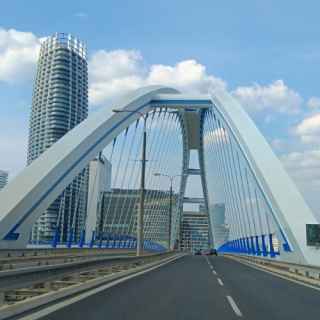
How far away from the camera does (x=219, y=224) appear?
78688 mm

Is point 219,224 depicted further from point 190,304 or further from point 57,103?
point 190,304

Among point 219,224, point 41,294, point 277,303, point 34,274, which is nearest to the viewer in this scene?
point 34,274

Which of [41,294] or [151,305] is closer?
[151,305]

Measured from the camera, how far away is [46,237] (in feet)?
169

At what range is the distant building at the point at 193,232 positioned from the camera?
12139 centimetres

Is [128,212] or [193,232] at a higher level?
[193,232]

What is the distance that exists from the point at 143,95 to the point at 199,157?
107 feet

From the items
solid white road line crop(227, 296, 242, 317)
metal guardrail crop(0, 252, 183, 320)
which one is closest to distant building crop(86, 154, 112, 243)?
metal guardrail crop(0, 252, 183, 320)

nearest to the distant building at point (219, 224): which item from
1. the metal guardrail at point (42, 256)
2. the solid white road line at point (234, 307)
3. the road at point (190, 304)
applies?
the metal guardrail at point (42, 256)

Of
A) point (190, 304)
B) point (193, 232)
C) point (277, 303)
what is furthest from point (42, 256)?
point (193, 232)

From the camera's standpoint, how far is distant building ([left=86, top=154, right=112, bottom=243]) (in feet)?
144

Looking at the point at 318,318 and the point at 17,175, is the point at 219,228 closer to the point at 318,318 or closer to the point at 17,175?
the point at 17,175

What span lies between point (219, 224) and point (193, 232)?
49651mm

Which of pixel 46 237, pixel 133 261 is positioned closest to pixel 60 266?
pixel 133 261
